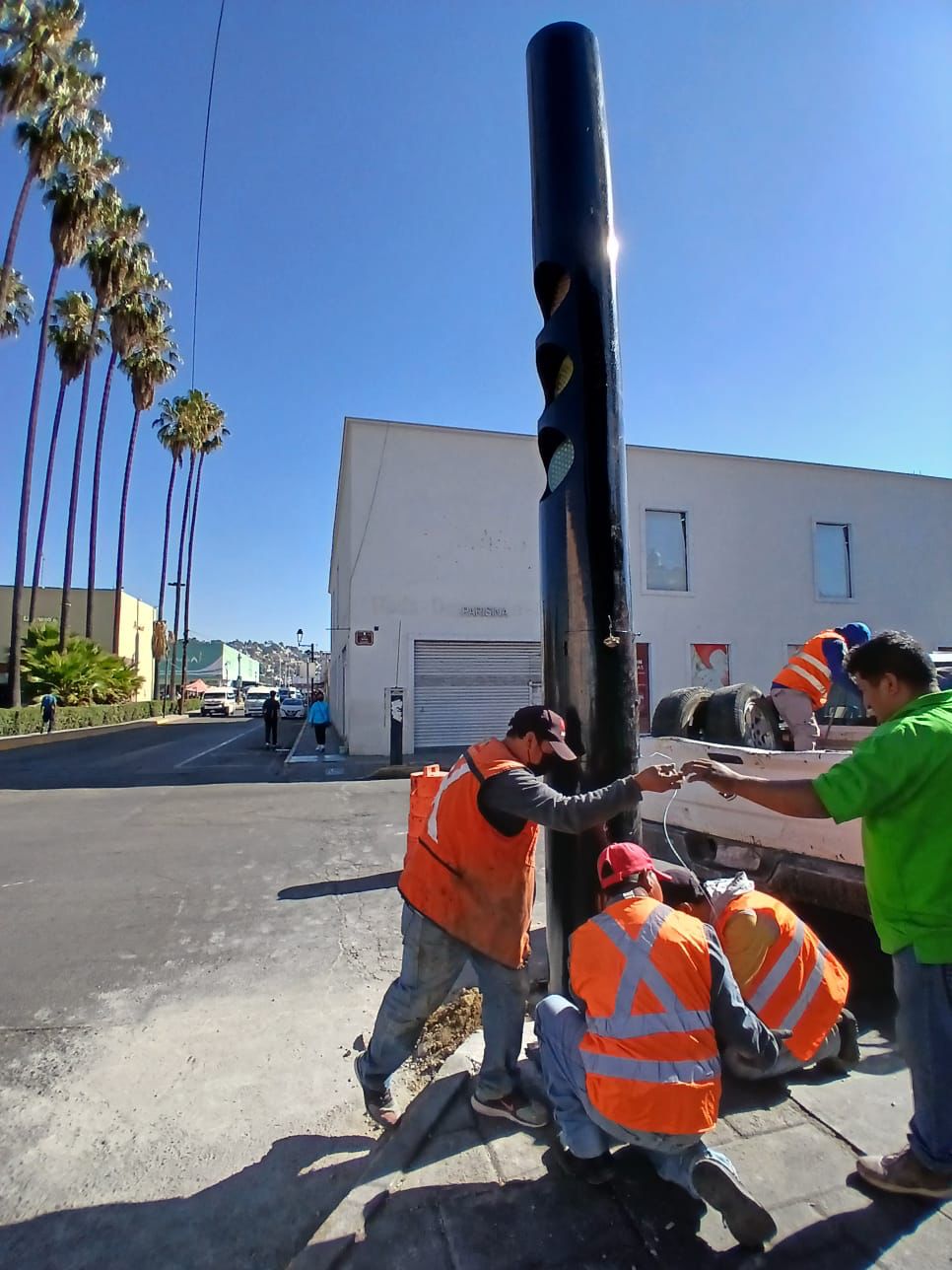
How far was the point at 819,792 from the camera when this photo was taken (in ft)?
6.81

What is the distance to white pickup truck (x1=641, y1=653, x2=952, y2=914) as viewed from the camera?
371 cm

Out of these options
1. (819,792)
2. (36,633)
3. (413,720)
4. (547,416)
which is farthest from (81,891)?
(36,633)

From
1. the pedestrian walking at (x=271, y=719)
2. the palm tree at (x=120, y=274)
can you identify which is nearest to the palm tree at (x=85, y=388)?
the palm tree at (x=120, y=274)

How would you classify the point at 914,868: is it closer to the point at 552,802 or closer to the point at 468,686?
the point at 552,802

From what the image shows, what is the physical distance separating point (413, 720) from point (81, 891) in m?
11.6

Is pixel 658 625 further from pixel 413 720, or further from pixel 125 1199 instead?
pixel 125 1199

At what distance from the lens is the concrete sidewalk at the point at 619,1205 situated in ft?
6.77

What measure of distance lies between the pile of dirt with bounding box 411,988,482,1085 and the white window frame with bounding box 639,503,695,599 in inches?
624

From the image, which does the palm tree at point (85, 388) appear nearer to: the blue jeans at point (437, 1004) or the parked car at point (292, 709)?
the parked car at point (292, 709)

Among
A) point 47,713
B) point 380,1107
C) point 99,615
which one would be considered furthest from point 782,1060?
point 99,615

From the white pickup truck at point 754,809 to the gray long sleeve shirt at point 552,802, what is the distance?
852 millimetres

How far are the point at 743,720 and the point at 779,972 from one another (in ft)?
8.81

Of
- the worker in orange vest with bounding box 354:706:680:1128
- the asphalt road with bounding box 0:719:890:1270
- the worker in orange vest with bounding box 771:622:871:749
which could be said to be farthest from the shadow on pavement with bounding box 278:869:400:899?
the worker in orange vest with bounding box 771:622:871:749

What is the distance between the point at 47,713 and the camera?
22719 millimetres
